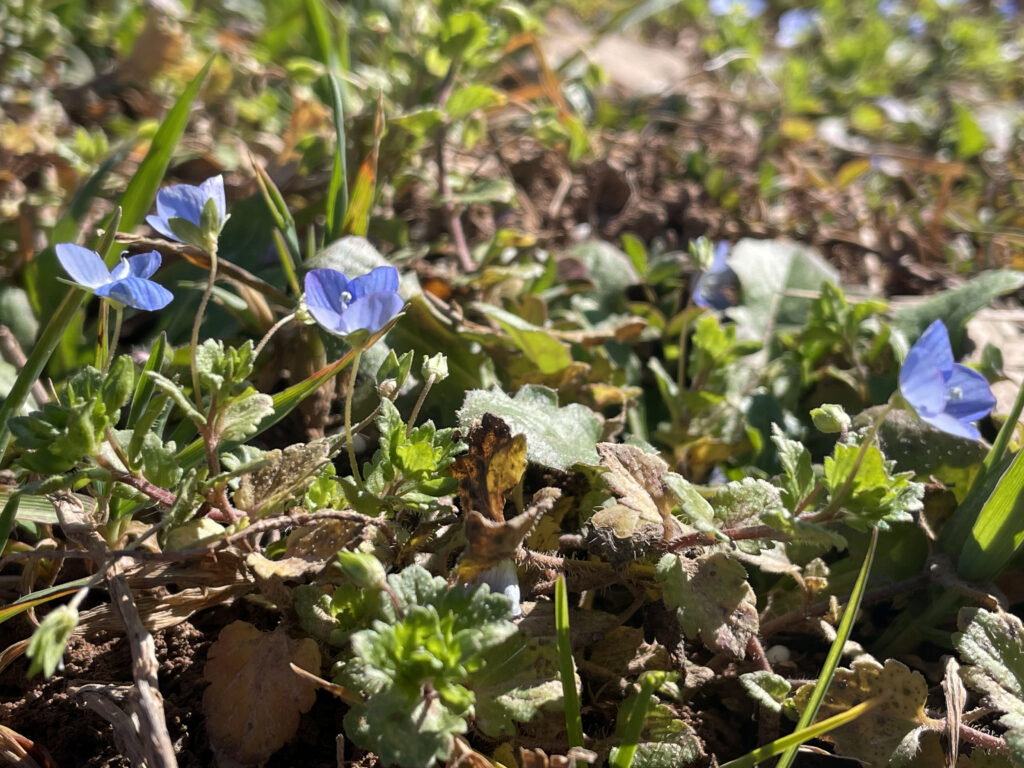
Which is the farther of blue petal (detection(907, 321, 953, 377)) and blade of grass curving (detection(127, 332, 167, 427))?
blade of grass curving (detection(127, 332, 167, 427))

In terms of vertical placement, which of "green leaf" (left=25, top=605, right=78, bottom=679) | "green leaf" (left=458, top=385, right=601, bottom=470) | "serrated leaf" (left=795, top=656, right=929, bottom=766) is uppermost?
"green leaf" (left=25, top=605, right=78, bottom=679)

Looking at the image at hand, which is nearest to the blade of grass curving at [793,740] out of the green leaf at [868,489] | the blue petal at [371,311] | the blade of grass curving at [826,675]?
the blade of grass curving at [826,675]

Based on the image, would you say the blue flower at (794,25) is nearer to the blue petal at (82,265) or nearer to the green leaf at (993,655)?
the green leaf at (993,655)

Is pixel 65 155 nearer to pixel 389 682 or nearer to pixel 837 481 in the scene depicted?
pixel 389 682

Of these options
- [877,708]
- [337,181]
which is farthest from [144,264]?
[877,708]

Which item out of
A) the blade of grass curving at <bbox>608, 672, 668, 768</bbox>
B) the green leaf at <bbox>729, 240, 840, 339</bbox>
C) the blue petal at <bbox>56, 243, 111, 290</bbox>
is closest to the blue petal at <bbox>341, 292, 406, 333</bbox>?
the blue petal at <bbox>56, 243, 111, 290</bbox>

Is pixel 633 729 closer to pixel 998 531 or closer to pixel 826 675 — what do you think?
pixel 826 675

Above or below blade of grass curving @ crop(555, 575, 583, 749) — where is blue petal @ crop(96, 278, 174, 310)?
above

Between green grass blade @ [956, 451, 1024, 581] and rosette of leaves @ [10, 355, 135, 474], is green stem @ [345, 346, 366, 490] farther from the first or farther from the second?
green grass blade @ [956, 451, 1024, 581]
